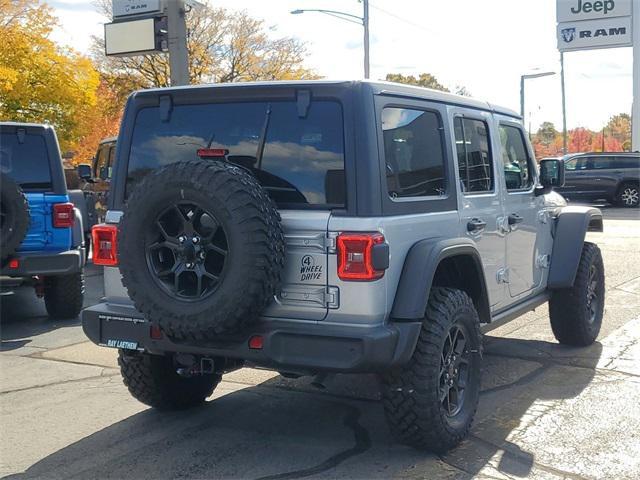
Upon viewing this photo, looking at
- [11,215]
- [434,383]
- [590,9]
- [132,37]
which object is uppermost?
[590,9]

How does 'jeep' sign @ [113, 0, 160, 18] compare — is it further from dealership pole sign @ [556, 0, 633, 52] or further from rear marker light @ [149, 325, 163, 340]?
dealership pole sign @ [556, 0, 633, 52]

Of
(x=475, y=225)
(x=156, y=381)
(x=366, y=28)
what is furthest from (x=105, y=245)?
(x=366, y=28)

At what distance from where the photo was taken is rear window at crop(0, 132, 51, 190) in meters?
7.85

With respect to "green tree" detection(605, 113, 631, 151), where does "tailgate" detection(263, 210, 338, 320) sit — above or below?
below

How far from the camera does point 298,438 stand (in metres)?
4.60

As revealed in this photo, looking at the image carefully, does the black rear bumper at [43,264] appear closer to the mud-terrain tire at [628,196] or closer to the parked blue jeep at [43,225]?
the parked blue jeep at [43,225]

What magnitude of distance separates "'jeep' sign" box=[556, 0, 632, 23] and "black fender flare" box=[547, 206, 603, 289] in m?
32.5

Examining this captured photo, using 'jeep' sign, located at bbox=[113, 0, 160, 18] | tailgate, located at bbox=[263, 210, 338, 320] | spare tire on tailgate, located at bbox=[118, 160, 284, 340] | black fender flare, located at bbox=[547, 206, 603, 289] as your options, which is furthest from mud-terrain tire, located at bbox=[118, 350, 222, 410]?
'jeep' sign, located at bbox=[113, 0, 160, 18]

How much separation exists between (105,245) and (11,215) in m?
3.02

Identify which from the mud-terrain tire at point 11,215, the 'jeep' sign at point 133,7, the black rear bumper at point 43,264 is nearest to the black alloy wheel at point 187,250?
the mud-terrain tire at point 11,215

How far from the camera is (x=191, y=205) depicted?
155 inches

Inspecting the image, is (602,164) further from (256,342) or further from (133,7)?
(256,342)

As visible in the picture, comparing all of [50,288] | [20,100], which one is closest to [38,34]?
[20,100]

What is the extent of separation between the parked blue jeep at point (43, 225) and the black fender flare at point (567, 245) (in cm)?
459
